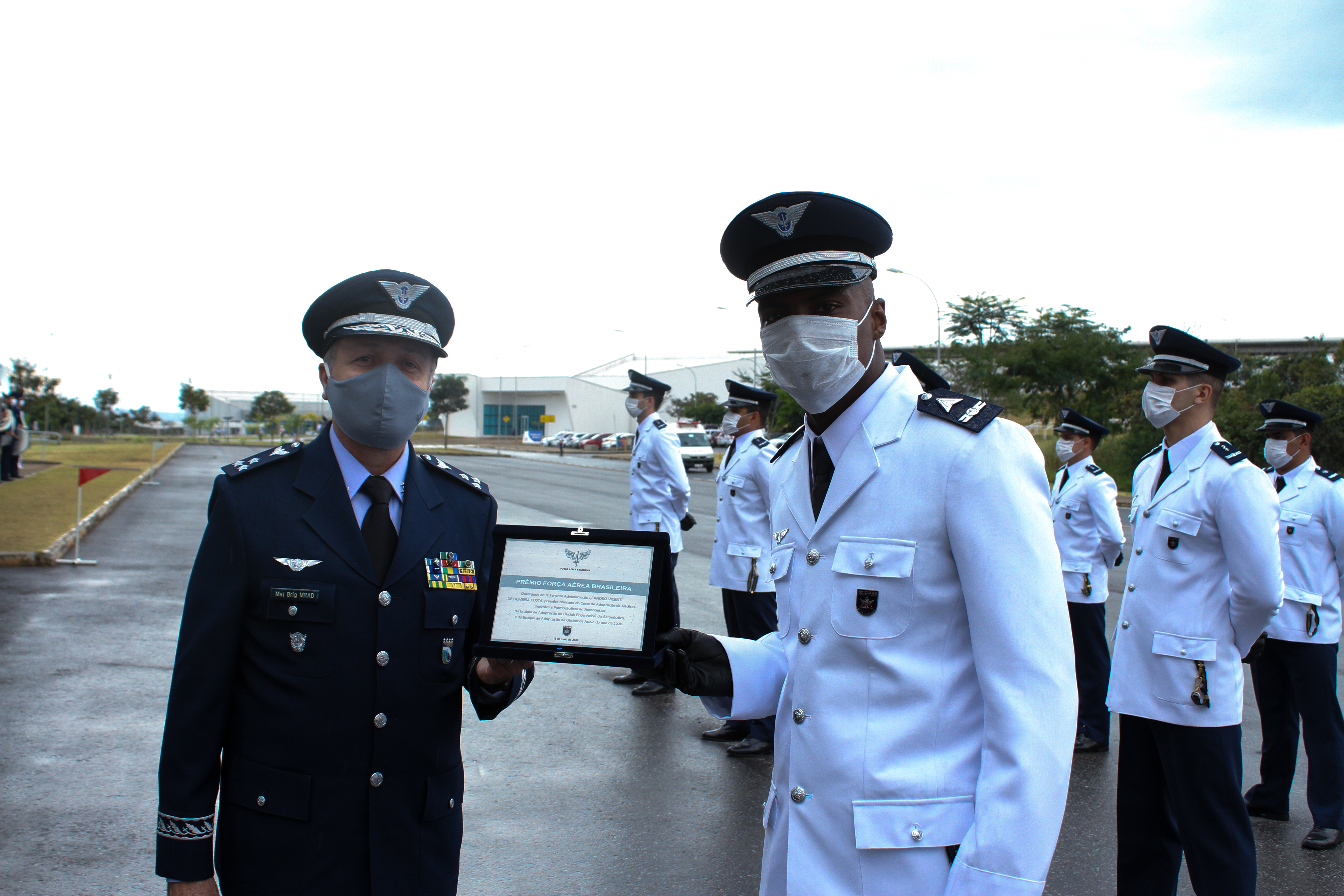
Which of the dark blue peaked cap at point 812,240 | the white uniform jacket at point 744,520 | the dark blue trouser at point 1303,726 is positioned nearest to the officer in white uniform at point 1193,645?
the dark blue trouser at point 1303,726

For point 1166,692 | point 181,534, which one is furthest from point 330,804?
point 181,534

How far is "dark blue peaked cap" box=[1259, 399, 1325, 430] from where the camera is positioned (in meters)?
5.71

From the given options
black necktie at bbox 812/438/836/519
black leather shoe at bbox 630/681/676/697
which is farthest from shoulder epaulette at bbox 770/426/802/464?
black leather shoe at bbox 630/681/676/697

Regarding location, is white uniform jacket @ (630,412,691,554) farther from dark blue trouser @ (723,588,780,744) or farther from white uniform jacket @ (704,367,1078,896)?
white uniform jacket @ (704,367,1078,896)

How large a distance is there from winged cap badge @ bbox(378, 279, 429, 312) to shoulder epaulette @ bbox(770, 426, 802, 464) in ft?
3.37

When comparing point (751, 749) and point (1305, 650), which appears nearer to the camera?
point (1305, 650)

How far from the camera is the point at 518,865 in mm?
4074

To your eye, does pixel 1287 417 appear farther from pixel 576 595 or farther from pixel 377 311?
pixel 377 311

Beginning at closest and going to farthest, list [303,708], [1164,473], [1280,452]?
[303,708] < [1164,473] < [1280,452]

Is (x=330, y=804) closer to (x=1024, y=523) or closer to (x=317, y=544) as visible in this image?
(x=317, y=544)

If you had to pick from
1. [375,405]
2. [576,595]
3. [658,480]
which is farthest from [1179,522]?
[658,480]

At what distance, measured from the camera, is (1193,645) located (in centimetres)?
370

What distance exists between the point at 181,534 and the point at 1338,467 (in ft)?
89.1

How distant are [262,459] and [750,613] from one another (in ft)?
15.4
